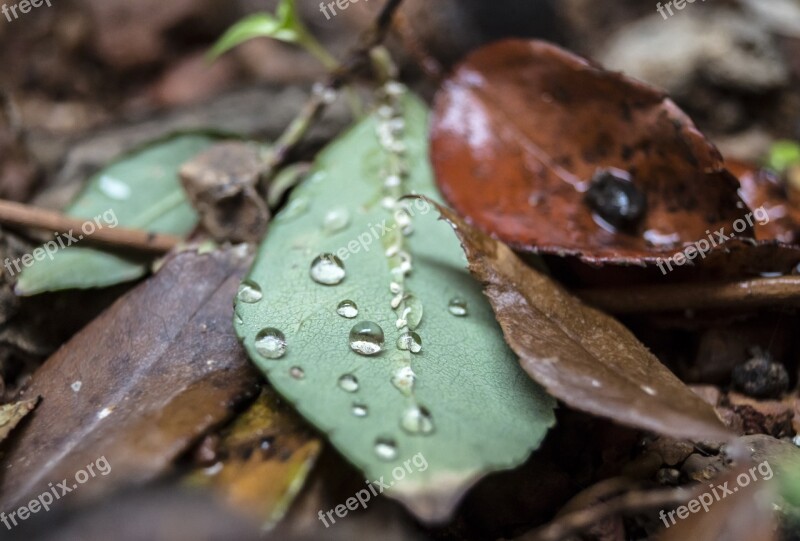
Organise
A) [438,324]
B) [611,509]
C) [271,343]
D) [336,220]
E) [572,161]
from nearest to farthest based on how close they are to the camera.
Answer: [611,509]
[271,343]
[438,324]
[336,220]
[572,161]

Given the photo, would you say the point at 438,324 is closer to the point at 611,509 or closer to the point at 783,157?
the point at 611,509

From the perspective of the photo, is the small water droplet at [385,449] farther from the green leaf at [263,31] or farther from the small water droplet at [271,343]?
the green leaf at [263,31]

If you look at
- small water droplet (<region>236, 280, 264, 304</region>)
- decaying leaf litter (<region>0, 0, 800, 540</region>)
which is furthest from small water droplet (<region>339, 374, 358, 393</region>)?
small water droplet (<region>236, 280, 264, 304</region>)

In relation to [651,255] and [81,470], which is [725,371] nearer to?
[651,255]

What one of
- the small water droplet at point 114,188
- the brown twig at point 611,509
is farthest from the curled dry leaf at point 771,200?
the small water droplet at point 114,188

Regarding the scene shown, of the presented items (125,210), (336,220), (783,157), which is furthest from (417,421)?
(783,157)

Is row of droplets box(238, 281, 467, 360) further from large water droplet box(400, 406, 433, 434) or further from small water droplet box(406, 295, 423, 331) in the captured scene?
large water droplet box(400, 406, 433, 434)

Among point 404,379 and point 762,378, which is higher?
point 404,379
